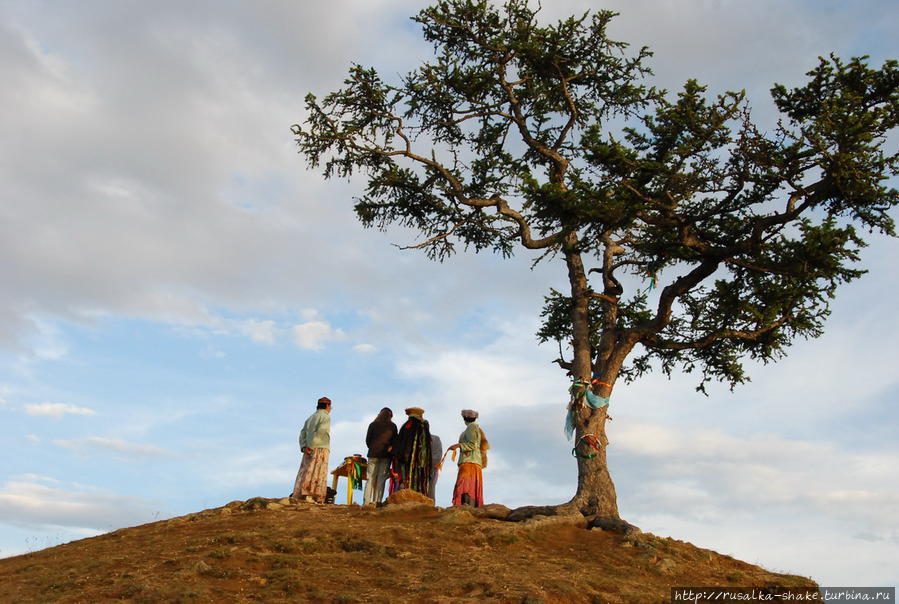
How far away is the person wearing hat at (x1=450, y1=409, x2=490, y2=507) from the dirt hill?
1.70m

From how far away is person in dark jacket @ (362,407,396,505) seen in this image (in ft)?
61.9

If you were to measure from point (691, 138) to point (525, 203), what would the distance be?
3.86m

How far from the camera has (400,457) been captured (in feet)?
61.8

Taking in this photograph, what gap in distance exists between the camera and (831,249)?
16.6m

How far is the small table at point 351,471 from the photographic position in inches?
774

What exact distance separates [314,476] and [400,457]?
2.19 m

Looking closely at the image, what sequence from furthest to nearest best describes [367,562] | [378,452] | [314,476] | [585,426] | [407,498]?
[314,476] → [378,452] → [585,426] → [407,498] → [367,562]

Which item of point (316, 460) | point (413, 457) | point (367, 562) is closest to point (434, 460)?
point (413, 457)

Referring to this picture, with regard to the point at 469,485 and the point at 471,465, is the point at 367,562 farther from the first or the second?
the point at 471,465

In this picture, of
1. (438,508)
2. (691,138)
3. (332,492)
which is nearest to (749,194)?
(691,138)

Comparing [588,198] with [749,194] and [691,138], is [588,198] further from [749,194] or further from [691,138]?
[749,194]

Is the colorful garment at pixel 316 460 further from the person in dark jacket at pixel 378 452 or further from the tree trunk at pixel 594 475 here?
the tree trunk at pixel 594 475

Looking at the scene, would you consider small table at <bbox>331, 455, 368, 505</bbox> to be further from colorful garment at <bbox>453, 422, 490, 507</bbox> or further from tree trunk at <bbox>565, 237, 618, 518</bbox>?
tree trunk at <bbox>565, 237, 618, 518</bbox>

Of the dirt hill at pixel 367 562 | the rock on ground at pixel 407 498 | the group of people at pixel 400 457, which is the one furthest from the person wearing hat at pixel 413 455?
the dirt hill at pixel 367 562
